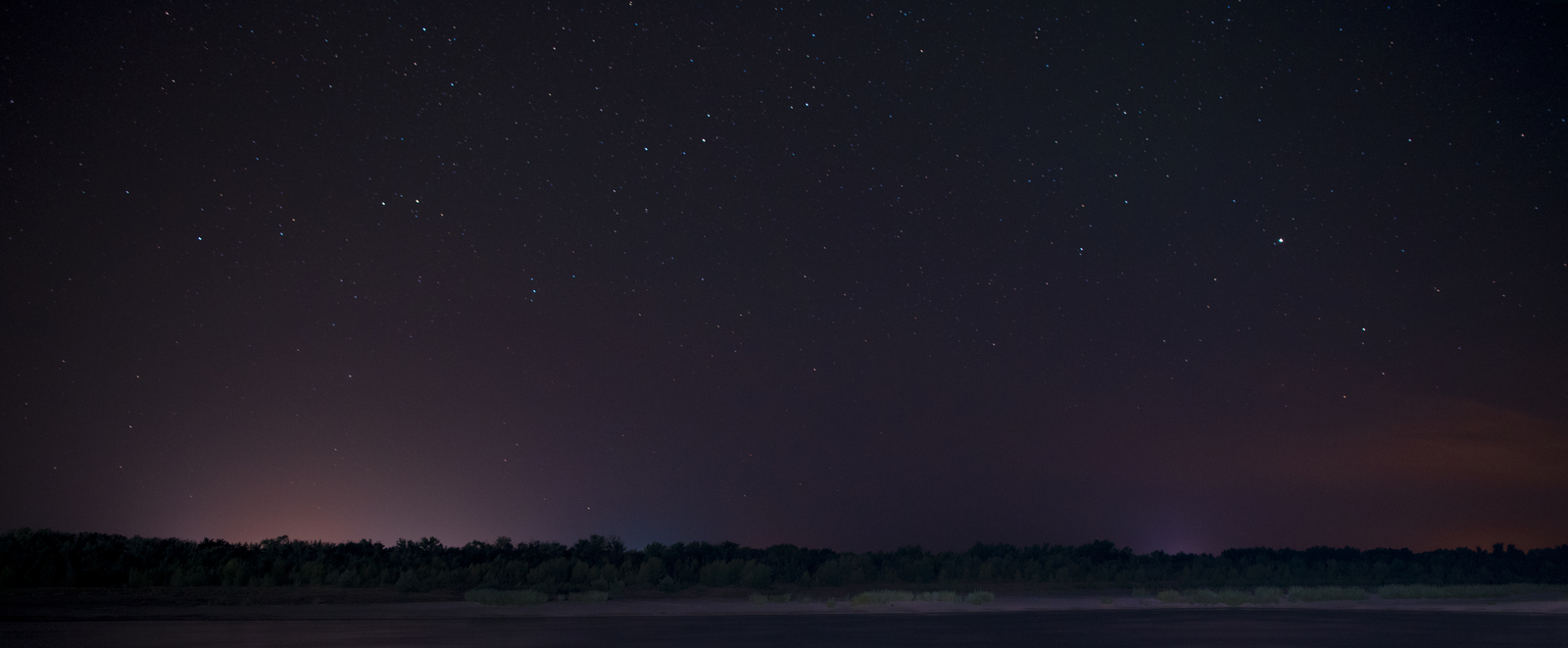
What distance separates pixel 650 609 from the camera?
2433 cm

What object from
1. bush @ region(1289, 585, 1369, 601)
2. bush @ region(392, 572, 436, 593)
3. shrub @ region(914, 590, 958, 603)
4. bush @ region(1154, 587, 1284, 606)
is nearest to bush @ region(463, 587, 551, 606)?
bush @ region(392, 572, 436, 593)

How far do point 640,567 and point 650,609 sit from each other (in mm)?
12686

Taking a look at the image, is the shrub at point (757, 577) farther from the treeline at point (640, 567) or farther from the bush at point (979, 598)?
the bush at point (979, 598)

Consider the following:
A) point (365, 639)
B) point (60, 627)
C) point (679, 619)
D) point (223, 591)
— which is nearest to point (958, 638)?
point (679, 619)

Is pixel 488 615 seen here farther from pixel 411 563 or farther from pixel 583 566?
pixel 411 563

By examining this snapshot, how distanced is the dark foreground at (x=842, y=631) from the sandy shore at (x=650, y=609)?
4.40 feet

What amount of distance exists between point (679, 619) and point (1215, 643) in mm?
10093

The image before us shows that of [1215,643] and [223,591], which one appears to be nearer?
[1215,643]

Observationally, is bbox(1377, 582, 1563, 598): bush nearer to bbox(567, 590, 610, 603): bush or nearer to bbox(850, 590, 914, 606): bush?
bbox(850, 590, 914, 606): bush

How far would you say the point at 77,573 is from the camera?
28281 millimetres

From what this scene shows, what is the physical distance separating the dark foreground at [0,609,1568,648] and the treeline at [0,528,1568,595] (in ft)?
36.1

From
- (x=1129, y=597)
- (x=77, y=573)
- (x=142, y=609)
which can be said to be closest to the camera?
(x=142, y=609)

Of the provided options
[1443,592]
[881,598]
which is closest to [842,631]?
[881,598]

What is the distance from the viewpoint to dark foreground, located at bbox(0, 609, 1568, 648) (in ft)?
51.8
